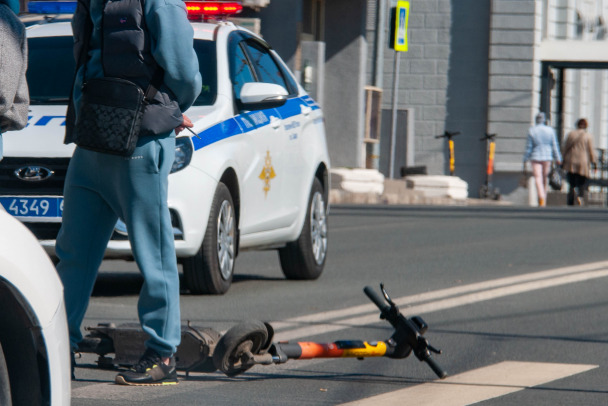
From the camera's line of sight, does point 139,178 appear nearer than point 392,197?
Yes

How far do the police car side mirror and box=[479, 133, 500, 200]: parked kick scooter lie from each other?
75.4ft

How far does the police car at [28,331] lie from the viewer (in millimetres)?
3287

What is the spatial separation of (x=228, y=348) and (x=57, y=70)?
164 inches

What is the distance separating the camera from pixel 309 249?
385 inches

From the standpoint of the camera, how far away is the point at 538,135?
24969mm

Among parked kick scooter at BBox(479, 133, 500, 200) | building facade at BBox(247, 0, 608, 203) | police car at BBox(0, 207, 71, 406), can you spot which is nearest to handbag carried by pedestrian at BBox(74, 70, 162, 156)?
police car at BBox(0, 207, 71, 406)

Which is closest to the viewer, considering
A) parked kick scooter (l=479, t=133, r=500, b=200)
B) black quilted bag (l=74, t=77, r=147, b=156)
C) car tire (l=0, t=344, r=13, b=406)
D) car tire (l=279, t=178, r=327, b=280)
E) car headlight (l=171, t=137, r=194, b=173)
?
car tire (l=0, t=344, r=13, b=406)

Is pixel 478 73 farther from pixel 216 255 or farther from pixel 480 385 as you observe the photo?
pixel 480 385

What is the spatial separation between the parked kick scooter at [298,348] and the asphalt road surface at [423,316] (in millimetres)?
108

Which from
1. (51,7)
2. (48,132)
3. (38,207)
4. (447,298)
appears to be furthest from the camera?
(51,7)

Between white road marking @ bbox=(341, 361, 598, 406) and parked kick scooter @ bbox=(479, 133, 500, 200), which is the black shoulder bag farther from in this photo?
parked kick scooter @ bbox=(479, 133, 500, 200)

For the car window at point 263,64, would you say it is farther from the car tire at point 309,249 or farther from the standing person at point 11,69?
the standing person at point 11,69

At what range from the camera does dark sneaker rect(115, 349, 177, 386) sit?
5.27m

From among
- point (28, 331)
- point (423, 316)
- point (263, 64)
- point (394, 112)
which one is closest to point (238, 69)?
point (263, 64)
